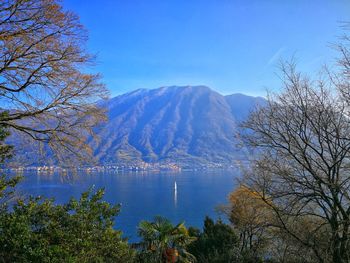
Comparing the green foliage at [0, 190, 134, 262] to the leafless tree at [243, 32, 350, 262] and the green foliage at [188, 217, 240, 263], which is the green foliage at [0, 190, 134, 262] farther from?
the green foliage at [188, 217, 240, 263]

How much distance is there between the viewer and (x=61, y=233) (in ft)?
20.8

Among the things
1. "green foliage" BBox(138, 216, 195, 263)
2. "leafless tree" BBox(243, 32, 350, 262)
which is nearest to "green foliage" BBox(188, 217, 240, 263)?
"green foliage" BBox(138, 216, 195, 263)

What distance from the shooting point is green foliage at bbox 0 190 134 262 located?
18.6 ft

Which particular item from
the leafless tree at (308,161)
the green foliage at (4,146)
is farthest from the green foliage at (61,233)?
the leafless tree at (308,161)

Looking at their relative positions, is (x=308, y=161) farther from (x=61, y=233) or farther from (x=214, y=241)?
(x=214, y=241)

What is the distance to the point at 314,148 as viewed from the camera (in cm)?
766

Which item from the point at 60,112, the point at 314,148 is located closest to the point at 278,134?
the point at 314,148

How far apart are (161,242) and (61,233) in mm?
7283

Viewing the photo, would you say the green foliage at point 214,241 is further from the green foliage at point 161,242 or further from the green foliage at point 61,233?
the green foliage at point 61,233

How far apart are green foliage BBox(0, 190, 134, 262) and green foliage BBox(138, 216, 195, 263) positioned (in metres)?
4.38

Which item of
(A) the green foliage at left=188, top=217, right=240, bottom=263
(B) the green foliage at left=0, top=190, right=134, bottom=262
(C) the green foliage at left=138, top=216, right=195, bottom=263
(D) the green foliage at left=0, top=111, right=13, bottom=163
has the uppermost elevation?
(D) the green foliage at left=0, top=111, right=13, bottom=163

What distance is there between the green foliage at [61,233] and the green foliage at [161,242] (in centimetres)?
438

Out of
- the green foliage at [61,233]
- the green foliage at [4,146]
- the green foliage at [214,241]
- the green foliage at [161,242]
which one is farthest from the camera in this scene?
the green foliage at [214,241]

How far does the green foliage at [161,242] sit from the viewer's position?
12.8 m
